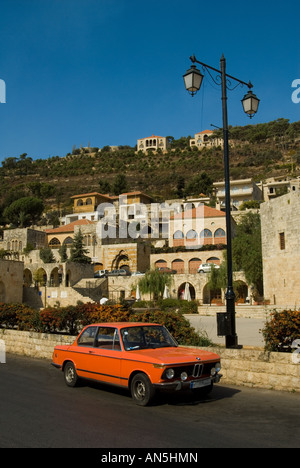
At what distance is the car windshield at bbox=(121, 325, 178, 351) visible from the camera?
288 inches

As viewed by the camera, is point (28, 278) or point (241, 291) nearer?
point (241, 291)

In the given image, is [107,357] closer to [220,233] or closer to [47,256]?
[220,233]

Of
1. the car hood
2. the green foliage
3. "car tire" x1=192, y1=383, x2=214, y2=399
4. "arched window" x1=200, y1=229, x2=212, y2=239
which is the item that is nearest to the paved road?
"car tire" x1=192, y1=383, x2=214, y2=399

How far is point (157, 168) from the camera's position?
11506cm

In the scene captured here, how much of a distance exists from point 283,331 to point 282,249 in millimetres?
17985

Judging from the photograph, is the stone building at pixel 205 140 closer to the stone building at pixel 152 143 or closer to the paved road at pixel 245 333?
the stone building at pixel 152 143

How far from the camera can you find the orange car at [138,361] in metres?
6.46

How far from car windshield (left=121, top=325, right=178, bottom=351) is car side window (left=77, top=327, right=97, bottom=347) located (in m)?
0.85

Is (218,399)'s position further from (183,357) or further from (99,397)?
(99,397)

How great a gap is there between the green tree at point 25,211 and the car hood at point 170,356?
237ft

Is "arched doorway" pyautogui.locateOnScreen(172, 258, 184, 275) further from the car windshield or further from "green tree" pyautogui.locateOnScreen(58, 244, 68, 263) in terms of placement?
the car windshield

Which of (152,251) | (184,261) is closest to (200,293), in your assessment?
(184,261)

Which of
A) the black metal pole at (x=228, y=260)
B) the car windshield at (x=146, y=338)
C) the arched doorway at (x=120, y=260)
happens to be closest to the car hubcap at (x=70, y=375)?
the car windshield at (x=146, y=338)

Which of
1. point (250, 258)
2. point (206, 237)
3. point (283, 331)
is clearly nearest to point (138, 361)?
point (283, 331)
